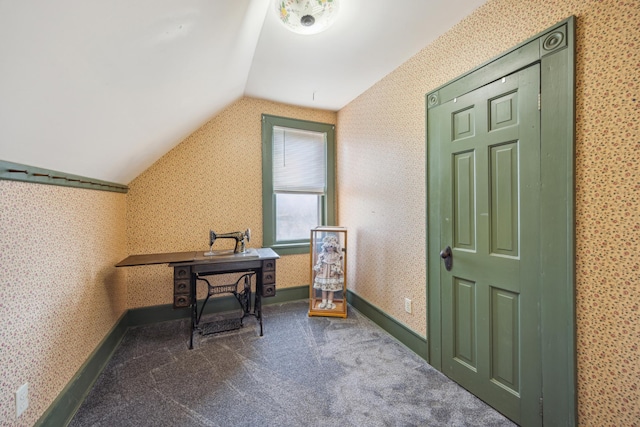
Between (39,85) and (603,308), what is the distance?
2.49 metres

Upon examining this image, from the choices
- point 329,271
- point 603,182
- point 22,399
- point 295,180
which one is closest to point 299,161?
point 295,180

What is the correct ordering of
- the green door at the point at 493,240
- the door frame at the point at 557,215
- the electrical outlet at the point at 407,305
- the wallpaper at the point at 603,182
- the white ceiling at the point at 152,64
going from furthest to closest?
1. the electrical outlet at the point at 407,305
2. the green door at the point at 493,240
3. the door frame at the point at 557,215
4. the wallpaper at the point at 603,182
5. the white ceiling at the point at 152,64

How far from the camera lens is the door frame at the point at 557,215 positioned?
124 cm

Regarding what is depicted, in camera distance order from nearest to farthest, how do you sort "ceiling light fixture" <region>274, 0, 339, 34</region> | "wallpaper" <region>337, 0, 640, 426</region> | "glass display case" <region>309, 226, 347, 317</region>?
1. "wallpaper" <region>337, 0, 640, 426</region>
2. "ceiling light fixture" <region>274, 0, 339, 34</region>
3. "glass display case" <region>309, 226, 347, 317</region>

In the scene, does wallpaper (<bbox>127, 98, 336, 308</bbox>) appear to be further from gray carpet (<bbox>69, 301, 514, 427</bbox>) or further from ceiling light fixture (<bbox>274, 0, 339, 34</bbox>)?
ceiling light fixture (<bbox>274, 0, 339, 34</bbox>)

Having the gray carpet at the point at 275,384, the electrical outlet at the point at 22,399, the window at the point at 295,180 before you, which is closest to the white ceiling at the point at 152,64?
the window at the point at 295,180

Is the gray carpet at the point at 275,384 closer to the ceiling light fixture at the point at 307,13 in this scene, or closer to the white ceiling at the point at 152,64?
the white ceiling at the point at 152,64

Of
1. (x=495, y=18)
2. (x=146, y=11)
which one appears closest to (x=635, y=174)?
(x=495, y=18)

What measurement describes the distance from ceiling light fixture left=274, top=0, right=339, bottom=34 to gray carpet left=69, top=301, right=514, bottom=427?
2.41m

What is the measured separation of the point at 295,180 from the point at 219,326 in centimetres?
186

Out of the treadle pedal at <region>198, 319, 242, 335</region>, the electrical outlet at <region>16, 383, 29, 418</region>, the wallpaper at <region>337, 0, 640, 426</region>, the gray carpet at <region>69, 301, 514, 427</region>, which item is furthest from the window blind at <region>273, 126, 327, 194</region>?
the electrical outlet at <region>16, 383, 29, 418</region>

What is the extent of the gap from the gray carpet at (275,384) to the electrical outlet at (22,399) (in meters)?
0.42

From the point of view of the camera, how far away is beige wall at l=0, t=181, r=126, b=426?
3.71ft

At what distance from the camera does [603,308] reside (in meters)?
1.17
